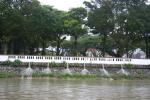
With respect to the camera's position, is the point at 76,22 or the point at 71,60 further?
the point at 76,22

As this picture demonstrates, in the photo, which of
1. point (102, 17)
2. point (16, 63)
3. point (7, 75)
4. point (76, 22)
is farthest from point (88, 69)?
point (76, 22)

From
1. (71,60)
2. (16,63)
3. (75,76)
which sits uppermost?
(71,60)

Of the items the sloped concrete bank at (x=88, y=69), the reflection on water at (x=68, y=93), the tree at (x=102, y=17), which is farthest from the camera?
the tree at (x=102, y=17)

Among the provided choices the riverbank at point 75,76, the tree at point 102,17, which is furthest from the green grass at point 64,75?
the tree at point 102,17

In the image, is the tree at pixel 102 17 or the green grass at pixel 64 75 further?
the tree at pixel 102 17

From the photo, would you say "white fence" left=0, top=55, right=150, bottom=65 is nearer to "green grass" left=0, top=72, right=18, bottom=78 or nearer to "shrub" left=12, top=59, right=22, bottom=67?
"shrub" left=12, top=59, right=22, bottom=67

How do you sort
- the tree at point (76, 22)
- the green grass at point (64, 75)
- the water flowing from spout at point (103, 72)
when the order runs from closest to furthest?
the green grass at point (64, 75) < the water flowing from spout at point (103, 72) < the tree at point (76, 22)

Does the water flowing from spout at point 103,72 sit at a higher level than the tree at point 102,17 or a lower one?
lower

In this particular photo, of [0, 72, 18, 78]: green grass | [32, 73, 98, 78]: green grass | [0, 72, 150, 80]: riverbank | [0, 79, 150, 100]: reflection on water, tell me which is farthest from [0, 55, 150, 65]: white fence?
[0, 79, 150, 100]: reflection on water

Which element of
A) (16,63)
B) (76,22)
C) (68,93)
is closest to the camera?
(68,93)

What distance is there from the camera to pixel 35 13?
51406 mm

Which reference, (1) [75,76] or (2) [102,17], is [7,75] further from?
(2) [102,17]

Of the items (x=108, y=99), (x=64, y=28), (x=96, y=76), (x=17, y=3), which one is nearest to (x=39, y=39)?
(x=64, y=28)

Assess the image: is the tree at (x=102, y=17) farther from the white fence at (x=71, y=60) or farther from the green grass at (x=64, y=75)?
the green grass at (x=64, y=75)
